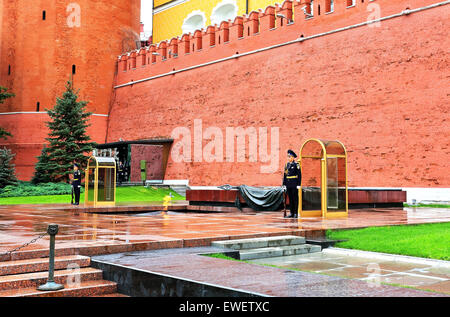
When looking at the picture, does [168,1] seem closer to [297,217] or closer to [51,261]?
[297,217]

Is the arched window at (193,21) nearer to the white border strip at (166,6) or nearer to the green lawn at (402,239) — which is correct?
the white border strip at (166,6)

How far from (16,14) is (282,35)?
13.9 m

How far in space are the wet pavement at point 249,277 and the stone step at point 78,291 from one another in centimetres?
13

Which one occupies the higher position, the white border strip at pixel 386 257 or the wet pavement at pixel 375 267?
the white border strip at pixel 386 257

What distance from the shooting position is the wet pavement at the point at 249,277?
2.70 m

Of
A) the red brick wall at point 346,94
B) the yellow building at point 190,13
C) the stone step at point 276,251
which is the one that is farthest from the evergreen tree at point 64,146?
the stone step at point 276,251

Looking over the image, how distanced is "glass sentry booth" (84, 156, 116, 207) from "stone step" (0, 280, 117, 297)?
871 centimetres

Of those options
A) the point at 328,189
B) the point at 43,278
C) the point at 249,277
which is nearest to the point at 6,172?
the point at 328,189

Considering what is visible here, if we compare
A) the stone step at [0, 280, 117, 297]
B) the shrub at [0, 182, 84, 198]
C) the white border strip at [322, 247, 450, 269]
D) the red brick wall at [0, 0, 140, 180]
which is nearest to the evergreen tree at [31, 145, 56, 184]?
the shrub at [0, 182, 84, 198]

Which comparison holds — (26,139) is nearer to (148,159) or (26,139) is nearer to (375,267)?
(148,159)

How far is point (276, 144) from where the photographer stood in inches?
616

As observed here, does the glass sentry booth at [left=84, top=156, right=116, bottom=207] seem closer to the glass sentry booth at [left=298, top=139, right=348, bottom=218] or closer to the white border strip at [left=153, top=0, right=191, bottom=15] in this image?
the glass sentry booth at [left=298, top=139, right=348, bottom=218]

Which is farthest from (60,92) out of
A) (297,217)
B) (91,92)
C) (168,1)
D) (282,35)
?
(297,217)
